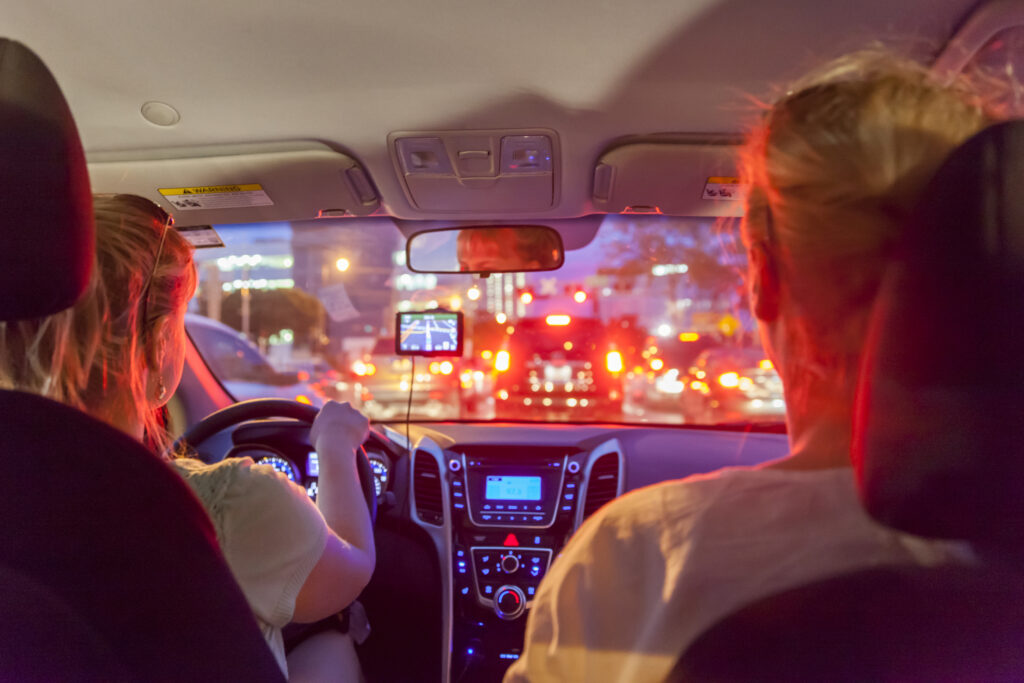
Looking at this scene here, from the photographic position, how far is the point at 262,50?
286cm

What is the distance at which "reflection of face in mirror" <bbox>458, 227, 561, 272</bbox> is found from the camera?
13.3ft

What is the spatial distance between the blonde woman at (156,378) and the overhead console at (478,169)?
71.0 inches

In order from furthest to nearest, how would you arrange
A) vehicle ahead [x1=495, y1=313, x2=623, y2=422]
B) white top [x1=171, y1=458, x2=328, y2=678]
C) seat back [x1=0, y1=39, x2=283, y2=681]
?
1. vehicle ahead [x1=495, y1=313, x2=623, y2=422]
2. white top [x1=171, y1=458, x2=328, y2=678]
3. seat back [x1=0, y1=39, x2=283, y2=681]

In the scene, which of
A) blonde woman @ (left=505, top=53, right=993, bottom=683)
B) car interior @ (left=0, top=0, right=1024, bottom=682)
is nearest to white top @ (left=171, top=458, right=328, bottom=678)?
car interior @ (left=0, top=0, right=1024, bottom=682)

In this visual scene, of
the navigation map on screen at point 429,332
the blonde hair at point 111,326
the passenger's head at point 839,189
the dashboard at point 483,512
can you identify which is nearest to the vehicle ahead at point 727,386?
the dashboard at point 483,512

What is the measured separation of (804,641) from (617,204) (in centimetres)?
326

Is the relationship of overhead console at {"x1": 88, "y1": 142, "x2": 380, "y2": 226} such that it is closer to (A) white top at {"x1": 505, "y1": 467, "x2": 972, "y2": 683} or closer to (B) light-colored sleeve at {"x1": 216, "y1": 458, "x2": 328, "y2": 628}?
(B) light-colored sleeve at {"x1": 216, "y1": 458, "x2": 328, "y2": 628}

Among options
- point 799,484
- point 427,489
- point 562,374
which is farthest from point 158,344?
point 562,374

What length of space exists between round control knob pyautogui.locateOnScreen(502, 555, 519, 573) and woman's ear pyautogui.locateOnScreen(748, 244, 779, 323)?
2.90 m

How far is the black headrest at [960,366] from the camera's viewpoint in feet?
3.16

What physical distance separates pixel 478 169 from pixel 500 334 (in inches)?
72.3

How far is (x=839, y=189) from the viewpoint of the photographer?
108cm

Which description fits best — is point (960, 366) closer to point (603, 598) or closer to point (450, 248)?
point (603, 598)

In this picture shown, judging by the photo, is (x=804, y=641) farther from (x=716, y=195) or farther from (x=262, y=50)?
(x=716, y=195)
